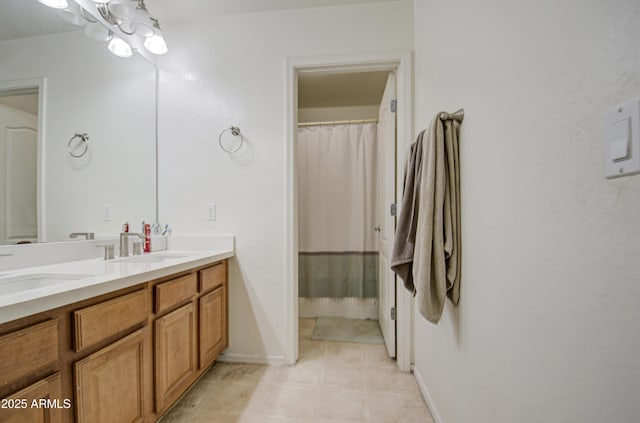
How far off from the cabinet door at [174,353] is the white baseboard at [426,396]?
4.29 ft

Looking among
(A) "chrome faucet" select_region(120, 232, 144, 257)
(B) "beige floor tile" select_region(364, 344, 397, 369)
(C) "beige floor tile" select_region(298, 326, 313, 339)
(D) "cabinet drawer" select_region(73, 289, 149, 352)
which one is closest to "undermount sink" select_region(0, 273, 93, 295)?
(D) "cabinet drawer" select_region(73, 289, 149, 352)

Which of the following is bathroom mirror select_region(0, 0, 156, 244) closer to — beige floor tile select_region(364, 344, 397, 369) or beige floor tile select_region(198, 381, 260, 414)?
beige floor tile select_region(198, 381, 260, 414)

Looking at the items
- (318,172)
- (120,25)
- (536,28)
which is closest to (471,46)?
(536,28)

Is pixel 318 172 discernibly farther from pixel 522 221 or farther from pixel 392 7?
pixel 522 221

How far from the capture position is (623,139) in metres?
0.39

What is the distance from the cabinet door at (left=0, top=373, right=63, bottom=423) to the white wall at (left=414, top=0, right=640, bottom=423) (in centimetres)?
132

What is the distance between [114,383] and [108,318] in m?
0.26

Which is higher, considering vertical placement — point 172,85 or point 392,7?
A: point 392,7

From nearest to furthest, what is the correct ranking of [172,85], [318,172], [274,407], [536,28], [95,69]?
1. [536,28]
2. [274,407]
3. [95,69]
4. [172,85]
5. [318,172]

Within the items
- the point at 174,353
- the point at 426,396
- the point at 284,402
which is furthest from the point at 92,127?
the point at 426,396

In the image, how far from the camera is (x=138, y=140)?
175cm

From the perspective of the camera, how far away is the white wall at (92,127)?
4.02 feet

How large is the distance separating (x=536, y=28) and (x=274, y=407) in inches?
73.5

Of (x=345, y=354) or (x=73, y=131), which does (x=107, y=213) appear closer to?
(x=73, y=131)
